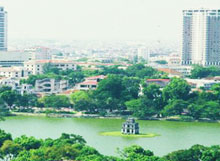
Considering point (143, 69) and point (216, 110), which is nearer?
point (216, 110)

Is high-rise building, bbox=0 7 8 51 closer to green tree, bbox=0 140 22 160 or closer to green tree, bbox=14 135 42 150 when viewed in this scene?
green tree, bbox=14 135 42 150

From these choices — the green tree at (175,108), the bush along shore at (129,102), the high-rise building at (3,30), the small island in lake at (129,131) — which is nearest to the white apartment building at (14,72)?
the bush along shore at (129,102)

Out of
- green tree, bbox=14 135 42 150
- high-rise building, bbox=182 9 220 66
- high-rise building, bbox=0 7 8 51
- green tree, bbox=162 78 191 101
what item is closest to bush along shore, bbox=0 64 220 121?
green tree, bbox=162 78 191 101

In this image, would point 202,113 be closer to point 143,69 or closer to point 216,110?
point 216,110

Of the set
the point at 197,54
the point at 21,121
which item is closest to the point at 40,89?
the point at 21,121

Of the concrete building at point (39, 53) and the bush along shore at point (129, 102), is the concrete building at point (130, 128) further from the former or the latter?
the concrete building at point (39, 53)

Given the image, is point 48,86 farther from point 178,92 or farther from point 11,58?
point 11,58
